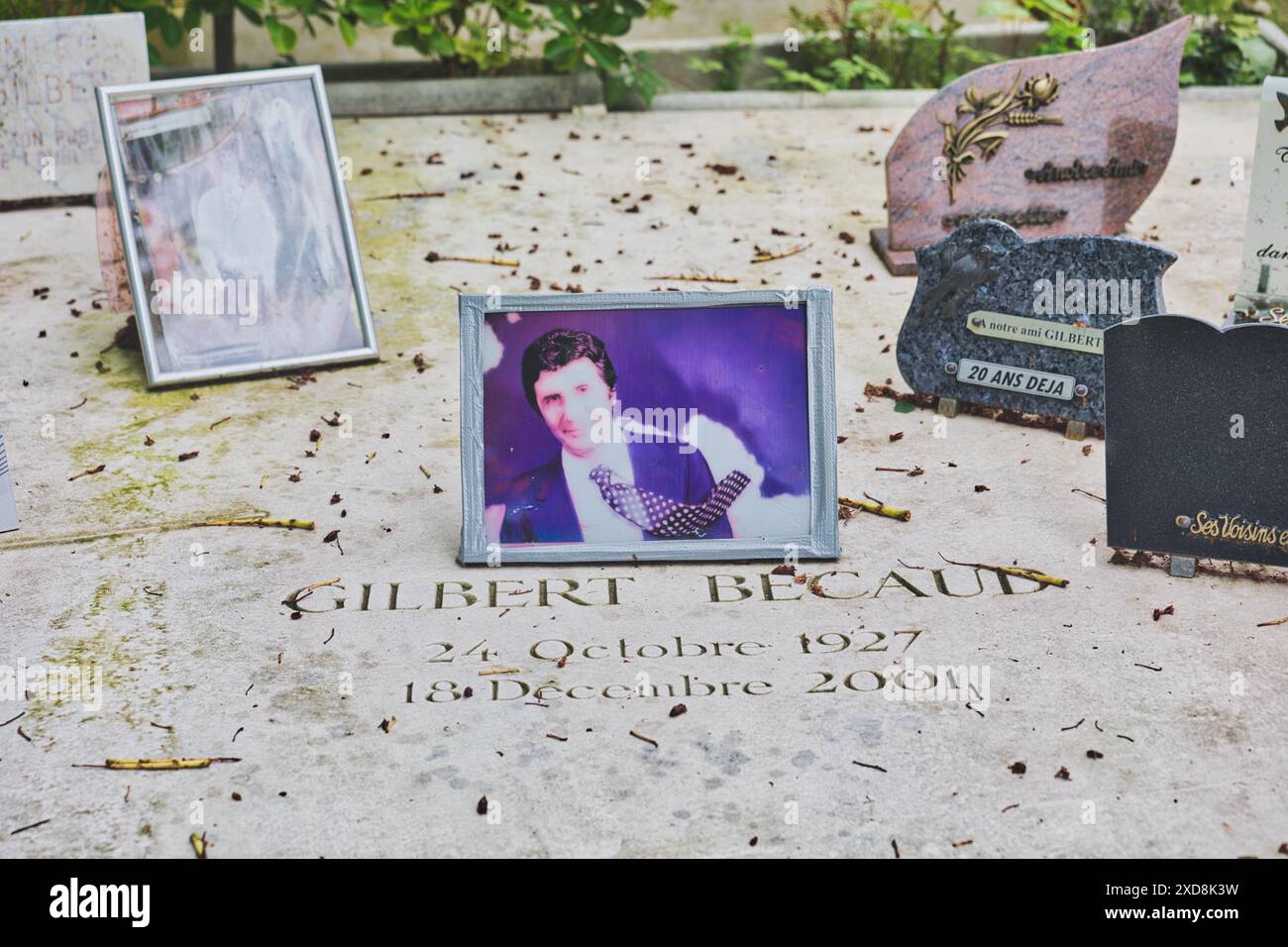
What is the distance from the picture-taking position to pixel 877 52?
10.0 metres

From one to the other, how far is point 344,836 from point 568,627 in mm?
1041

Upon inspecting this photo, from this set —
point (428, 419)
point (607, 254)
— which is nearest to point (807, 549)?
point (428, 419)

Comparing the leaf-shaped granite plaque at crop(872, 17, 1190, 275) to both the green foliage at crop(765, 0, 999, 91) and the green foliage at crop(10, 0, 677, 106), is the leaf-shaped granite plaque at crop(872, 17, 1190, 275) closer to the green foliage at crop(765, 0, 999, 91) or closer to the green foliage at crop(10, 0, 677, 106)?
the green foliage at crop(10, 0, 677, 106)

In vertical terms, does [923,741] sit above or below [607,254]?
below

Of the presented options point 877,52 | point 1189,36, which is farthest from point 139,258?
point 1189,36

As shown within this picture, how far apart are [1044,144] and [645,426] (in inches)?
123

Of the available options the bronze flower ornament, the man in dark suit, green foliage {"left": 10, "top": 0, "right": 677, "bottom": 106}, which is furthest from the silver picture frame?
green foliage {"left": 10, "top": 0, "right": 677, "bottom": 106}

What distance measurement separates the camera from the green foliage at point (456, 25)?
865 centimetres

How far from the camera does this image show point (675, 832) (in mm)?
3393

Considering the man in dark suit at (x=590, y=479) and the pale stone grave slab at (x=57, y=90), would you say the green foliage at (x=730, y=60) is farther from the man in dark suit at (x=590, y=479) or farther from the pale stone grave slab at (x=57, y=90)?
the man in dark suit at (x=590, y=479)

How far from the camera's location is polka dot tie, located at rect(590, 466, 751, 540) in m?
4.54

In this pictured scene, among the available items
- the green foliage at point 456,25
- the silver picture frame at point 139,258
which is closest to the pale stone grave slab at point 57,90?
the green foliage at point 456,25

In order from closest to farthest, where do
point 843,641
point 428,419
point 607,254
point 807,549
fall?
1. point 843,641
2. point 807,549
3. point 428,419
4. point 607,254
